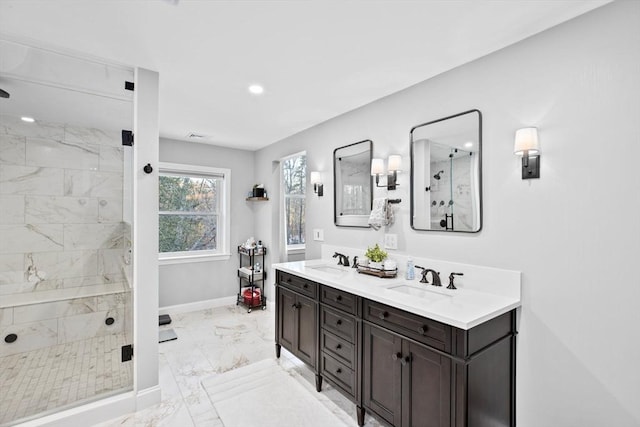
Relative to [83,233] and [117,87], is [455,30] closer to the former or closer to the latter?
[117,87]

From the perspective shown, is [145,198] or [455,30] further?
[145,198]

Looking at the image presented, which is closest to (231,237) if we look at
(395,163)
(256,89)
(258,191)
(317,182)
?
(258,191)

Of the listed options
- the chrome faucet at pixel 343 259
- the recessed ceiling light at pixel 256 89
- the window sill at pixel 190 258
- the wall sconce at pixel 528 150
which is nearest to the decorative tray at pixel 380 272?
the chrome faucet at pixel 343 259

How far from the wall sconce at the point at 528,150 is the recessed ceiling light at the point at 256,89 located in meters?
1.88

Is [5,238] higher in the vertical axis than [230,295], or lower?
higher

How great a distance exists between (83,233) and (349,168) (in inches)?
95.5

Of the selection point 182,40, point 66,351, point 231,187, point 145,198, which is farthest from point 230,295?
point 182,40

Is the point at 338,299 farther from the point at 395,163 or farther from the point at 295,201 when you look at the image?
the point at 295,201

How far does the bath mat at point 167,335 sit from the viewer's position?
3256 mm

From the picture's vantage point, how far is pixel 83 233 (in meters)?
2.50

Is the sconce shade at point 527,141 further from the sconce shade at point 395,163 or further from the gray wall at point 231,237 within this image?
the gray wall at point 231,237

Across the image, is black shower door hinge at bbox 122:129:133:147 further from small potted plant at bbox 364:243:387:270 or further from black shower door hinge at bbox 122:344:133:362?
small potted plant at bbox 364:243:387:270

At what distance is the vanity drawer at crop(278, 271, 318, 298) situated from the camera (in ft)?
7.86

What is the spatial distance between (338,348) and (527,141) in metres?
1.77
